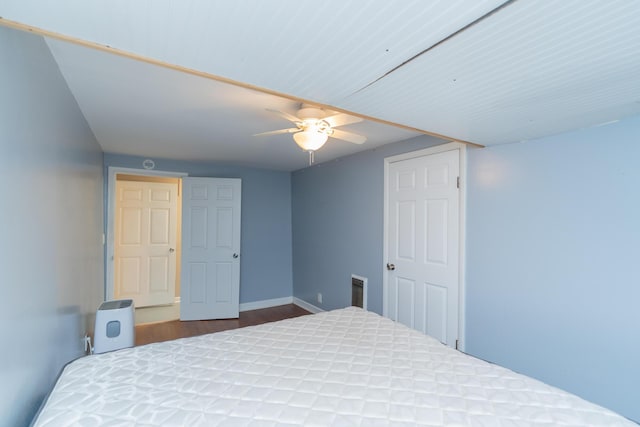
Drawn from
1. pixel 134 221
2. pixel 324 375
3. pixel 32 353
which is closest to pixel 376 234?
pixel 324 375

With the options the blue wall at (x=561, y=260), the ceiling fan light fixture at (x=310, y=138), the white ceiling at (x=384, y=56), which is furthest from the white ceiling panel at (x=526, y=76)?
the ceiling fan light fixture at (x=310, y=138)

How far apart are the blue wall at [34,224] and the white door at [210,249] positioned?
211 centimetres

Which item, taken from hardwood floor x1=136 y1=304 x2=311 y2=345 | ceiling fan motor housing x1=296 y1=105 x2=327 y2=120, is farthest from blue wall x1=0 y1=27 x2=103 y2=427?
hardwood floor x1=136 y1=304 x2=311 y2=345

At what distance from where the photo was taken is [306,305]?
180 inches

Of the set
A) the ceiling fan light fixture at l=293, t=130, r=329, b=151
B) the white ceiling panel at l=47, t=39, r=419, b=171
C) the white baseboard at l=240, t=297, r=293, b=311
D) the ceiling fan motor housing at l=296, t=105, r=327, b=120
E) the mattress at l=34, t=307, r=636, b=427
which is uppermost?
the white ceiling panel at l=47, t=39, r=419, b=171

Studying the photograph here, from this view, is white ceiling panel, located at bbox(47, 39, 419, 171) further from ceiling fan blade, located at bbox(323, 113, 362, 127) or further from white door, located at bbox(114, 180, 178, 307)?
white door, located at bbox(114, 180, 178, 307)

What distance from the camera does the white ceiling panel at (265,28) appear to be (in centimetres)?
86

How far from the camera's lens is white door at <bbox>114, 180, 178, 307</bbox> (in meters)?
4.56

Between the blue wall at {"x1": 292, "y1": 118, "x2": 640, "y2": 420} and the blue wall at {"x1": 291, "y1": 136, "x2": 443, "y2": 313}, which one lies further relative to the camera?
the blue wall at {"x1": 291, "y1": 136, "x2": 443, "y2": 313}

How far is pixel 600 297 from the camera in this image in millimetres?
1725

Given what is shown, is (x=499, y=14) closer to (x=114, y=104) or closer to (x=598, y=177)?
(x=598, y=177)

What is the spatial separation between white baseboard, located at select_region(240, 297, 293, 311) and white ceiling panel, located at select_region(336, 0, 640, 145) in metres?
3.78

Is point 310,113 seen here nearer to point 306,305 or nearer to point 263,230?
point 263,230

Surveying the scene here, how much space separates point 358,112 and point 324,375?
4.58ft
